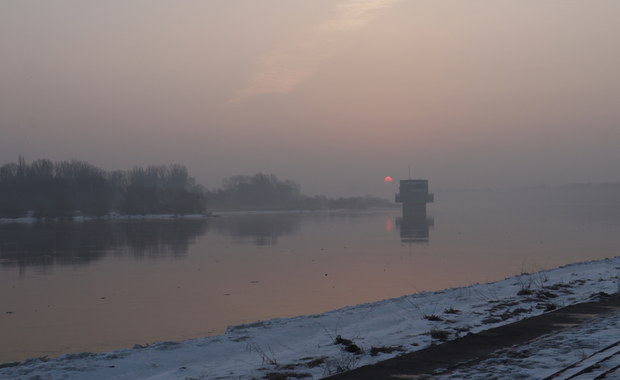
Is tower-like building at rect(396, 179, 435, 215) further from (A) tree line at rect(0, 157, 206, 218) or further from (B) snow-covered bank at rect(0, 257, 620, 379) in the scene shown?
(B) snow-covered bank at rect(0, 257, 620, 379)

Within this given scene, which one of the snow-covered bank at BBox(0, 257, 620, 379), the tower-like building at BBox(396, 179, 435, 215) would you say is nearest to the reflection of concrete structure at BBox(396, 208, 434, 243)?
the tower-like building at BBox(396, 179, 435, 215)

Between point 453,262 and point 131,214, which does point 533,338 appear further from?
point 131,214

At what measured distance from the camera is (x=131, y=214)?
152500mm

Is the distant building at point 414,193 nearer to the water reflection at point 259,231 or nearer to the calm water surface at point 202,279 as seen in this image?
the water reflection at point 259,231

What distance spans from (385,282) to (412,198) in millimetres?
129891

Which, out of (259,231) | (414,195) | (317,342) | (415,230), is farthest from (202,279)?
(414,195)

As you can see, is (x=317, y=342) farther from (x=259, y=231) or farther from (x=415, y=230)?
(x=415, y=230)

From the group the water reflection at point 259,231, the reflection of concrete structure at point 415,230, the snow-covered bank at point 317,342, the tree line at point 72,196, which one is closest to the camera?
the snow-covered bank at point 317,342

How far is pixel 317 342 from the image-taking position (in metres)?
12.2

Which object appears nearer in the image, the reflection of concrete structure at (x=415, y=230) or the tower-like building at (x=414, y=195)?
the reflection of concrete structure at (x=415, y=230)

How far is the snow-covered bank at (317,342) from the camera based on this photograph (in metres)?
9.94

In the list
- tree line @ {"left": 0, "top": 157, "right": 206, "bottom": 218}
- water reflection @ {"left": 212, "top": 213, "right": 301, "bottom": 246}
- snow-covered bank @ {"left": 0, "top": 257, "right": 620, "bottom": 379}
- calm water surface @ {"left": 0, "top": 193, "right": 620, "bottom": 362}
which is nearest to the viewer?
snow-covered bank @ {"left": 0, "top": 257, "right": 620, "bottom": 379}

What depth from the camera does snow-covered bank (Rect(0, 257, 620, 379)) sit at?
32.6 ft

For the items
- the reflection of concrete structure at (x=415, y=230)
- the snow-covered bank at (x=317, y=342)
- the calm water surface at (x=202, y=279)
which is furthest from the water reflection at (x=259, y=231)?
the snow-covered bank at (x=317, y=342)
